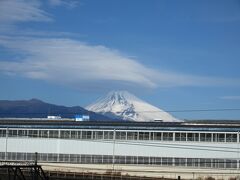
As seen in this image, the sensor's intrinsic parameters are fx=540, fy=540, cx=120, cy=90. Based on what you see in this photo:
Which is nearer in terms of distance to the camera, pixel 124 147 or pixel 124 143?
pixel 124 147

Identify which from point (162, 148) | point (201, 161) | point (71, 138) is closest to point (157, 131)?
point (162, 148)

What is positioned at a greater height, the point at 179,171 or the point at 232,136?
the point at 232,136

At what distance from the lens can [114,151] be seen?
67750mm

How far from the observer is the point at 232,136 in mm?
65875

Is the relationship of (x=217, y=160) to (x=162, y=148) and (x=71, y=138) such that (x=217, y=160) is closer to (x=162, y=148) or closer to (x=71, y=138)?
(x=162, y=148)

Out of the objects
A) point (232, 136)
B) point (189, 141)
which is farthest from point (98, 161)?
point (232, 136)

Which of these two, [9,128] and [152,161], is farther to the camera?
[9,128]

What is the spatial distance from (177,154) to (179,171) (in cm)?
261

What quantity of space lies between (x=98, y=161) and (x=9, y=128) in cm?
1344

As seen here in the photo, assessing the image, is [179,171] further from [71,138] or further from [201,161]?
[71,138]

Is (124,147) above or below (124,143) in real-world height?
below

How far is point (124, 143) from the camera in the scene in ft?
224

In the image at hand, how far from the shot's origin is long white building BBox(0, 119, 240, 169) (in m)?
65.9

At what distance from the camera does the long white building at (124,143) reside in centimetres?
6588
